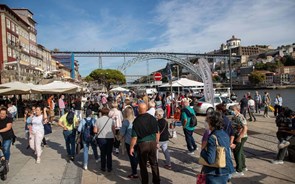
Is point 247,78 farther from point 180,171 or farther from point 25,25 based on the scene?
point 180,171

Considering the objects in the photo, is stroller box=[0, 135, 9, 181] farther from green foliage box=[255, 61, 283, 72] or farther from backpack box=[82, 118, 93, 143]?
green foliage box=[255, 61, 283, 72]

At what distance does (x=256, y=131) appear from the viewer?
1098 centimetres

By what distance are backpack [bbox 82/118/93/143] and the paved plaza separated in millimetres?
804

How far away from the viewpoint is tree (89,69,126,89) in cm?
7957

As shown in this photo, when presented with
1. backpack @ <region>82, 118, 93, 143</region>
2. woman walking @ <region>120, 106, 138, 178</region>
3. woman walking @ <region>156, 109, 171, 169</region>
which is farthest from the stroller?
woman walking @ <region>156, 109, 171, 169</region>

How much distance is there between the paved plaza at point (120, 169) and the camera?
222 inches

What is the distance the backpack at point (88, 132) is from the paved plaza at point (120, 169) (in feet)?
2.64

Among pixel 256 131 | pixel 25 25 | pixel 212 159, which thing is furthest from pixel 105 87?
pixel 212 159

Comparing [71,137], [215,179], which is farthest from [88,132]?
[215,179]

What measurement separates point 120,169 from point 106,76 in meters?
75.1

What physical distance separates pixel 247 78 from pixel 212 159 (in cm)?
14218

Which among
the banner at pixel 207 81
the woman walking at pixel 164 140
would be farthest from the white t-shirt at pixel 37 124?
the banner at pixel 207 81

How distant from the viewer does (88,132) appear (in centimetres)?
653

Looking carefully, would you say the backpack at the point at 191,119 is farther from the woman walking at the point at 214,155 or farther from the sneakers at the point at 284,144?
the woman walking at the point at 214,155
